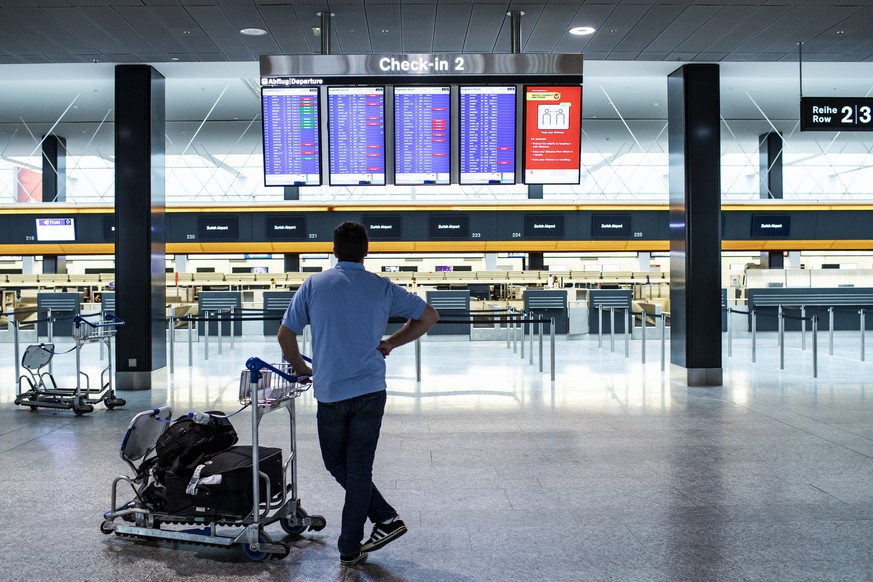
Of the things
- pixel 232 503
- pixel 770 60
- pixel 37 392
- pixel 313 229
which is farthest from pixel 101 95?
pixel 232 503

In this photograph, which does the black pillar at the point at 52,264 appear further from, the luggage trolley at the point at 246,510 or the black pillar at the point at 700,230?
the luggage trolley at the point at 246,510

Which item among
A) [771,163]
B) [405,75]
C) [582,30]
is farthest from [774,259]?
[405,75]

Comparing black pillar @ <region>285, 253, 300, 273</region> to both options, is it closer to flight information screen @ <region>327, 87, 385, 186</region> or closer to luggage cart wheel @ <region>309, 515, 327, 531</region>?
flight information screen @ <region>327, 87, 385, 186</region>

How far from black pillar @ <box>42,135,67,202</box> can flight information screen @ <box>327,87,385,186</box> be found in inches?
518

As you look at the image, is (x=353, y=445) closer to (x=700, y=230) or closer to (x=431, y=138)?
(x=431, y=138)

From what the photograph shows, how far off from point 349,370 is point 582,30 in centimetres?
489

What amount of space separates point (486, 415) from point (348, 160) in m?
2.52

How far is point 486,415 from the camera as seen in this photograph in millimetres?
6113

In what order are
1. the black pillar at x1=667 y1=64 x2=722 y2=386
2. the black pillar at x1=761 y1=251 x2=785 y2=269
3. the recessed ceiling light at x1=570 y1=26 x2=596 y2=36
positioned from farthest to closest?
1. the black pillar at x1=761 y1=251 x2=785 y2=269
2. the black pillar at x1=667 y1=64 x2=722 y2=386
3. the recessed ceiling light at x1=570 y1=26 x2=596 y2=36

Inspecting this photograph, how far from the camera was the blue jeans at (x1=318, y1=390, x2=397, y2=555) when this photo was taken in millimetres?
2775

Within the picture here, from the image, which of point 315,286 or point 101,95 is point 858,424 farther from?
point 101,95

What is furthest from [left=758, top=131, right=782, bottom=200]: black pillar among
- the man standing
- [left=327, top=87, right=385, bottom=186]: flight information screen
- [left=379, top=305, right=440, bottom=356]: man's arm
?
the man standing

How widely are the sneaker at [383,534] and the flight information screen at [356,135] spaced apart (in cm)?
376

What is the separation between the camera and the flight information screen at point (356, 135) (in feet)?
20.2
